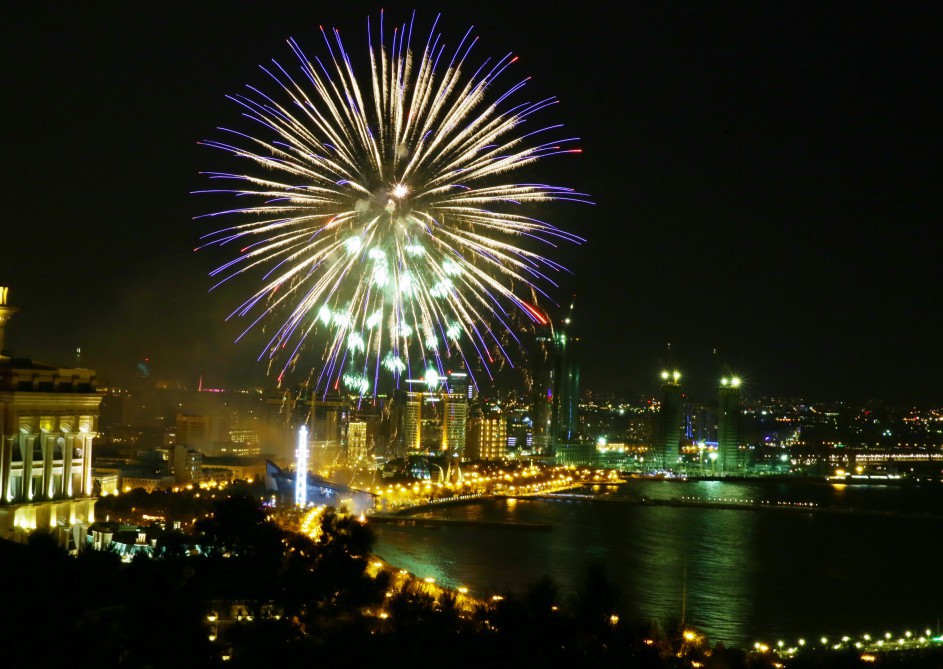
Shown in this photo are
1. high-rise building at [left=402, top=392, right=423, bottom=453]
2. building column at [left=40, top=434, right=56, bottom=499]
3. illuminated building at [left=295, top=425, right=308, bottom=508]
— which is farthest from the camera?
high-rise building at [left=402, top=392, right=423, bottom=453]

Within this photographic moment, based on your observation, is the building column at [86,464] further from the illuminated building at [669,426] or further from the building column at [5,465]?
the illuminated building at [669,426]

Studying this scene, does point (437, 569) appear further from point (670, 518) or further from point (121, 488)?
point (670, 518)

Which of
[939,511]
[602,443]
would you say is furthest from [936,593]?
[602,443]

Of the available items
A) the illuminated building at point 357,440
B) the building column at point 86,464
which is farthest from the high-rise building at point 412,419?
the building column at point 86,464

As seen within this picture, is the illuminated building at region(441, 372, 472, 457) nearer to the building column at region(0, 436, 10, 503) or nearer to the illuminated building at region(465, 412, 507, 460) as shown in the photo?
the illuminated building at region(465, 412, 507, 460)

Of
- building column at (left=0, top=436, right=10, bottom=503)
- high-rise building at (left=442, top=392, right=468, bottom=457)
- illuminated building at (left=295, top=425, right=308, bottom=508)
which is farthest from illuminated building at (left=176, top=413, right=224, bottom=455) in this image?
building column at (left=0, top=436, right=10, bottom=503)

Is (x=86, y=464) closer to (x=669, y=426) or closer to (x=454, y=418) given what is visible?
(x=454, y=418)
